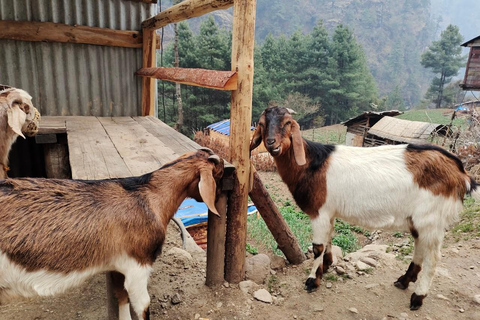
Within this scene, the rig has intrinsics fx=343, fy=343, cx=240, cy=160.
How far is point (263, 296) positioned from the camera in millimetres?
3156

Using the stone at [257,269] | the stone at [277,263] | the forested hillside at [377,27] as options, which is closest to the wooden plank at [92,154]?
the stone at [257,269]

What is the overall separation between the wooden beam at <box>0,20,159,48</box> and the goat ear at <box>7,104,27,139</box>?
205 centimetres

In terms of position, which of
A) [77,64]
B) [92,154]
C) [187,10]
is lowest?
[92,154]

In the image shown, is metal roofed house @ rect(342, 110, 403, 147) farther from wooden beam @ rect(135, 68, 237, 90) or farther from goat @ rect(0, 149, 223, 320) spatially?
goat @ rect(0, 149, 223, 320)

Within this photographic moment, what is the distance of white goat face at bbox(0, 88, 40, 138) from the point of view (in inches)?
116

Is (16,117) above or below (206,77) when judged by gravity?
below

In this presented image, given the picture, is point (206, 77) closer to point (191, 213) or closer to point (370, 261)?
point (370, 261)

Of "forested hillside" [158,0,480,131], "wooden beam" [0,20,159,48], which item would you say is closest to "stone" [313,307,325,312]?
"wooden beam" [0,20,159,48]

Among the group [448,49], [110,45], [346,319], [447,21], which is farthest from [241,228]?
[447,21]

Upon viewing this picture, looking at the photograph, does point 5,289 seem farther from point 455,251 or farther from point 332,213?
point 455,251

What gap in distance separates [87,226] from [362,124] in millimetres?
21613

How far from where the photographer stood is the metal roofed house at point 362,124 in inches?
817

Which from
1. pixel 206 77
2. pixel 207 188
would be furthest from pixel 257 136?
pixel 207 188

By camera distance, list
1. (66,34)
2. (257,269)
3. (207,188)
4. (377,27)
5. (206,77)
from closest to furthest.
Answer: (207,188), (206,77), (257,269), (66,34), (377,27)
